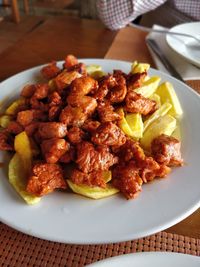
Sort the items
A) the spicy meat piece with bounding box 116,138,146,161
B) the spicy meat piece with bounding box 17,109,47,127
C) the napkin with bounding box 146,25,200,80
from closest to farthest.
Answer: the spicy meat piece with bounding box 116,138,146,161
the spicy meat piece with bounding box 17,109,47,127
the napkin with bounding box 146,25,200,80

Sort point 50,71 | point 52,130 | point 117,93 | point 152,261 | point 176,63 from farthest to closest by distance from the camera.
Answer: point 176,63
point 50,71
point 117,93
point 52,130
point 152,261

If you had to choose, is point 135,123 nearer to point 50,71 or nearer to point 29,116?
point 29,116

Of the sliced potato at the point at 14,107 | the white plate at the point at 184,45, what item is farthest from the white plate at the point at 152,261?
the white plate at the point at 184,45

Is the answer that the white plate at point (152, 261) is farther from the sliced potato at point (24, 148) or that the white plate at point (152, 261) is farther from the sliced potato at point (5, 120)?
the sliced potato at point (5, 120)

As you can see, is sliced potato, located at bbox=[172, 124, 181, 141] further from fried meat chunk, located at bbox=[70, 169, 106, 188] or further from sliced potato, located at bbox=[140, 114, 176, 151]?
fried meat chunk, located at bbox=[70, 169, 106, 188]

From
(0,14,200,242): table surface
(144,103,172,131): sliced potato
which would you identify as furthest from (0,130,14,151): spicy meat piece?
(0,14,200,242): table surface

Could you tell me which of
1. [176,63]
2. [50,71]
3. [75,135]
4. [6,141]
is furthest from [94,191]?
[176,63]

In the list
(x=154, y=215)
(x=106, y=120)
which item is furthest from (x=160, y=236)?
(x=106, y=120)

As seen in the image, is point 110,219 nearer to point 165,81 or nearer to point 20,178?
point 20,178
